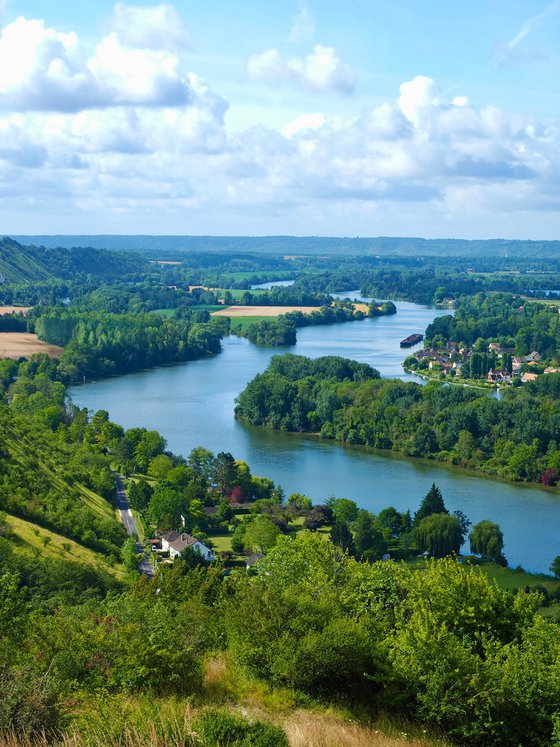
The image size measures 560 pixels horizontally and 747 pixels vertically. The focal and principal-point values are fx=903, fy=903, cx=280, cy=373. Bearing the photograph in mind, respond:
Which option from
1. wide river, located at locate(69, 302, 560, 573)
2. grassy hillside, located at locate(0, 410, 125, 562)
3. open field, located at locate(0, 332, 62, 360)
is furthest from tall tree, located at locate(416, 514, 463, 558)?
open field, located at locate(0, 332, 62, 360)

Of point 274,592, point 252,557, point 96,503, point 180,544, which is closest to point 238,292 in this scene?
point 96,503

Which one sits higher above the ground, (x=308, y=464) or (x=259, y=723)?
(x=259, y=723)

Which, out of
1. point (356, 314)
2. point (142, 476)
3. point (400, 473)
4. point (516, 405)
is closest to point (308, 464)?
point (400, 473)

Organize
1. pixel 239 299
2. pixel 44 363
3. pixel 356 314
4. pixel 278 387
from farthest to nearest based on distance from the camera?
pixel 239 299 → pixel 356 314 → pixel 44 363 → pixel 278 387

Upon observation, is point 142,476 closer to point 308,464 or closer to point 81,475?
point 81,475

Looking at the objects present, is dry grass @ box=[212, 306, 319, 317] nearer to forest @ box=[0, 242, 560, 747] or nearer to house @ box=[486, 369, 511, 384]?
house @ box=[486, 369, 511, 384]

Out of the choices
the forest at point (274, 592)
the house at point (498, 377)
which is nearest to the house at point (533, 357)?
the house at point (498, 377)
